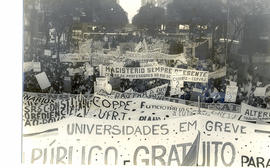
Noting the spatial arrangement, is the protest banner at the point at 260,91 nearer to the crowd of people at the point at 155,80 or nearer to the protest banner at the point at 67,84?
the crowd of people at the point at 155,80

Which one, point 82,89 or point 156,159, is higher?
point 82,89

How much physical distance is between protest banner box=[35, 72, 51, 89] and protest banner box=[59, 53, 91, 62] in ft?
0.69

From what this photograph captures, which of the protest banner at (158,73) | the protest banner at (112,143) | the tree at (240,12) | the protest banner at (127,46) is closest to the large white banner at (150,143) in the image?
the protest banner at (112,143)

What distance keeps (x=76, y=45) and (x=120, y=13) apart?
1.54 feet

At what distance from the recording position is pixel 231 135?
9.00ft

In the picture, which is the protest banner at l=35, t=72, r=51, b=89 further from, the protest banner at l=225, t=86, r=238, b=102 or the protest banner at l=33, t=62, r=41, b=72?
the protest banner at l=225, t=86, r=238, b=102

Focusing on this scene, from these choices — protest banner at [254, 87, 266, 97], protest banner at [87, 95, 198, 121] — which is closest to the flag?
protest banner at [87, 95, 198, 121]

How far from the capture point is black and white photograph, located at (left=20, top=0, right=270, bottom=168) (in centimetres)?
269

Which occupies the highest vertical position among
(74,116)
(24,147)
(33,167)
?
(74,116)

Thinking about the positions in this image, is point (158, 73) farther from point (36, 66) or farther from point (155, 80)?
point (36, 66)

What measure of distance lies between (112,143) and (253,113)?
1255 millimetres

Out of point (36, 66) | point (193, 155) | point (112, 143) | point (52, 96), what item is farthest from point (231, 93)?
point (36, 66)

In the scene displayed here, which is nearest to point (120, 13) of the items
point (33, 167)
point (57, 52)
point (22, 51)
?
point (57, 52)

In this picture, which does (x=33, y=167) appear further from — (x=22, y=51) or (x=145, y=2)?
(x=145, y=2)
